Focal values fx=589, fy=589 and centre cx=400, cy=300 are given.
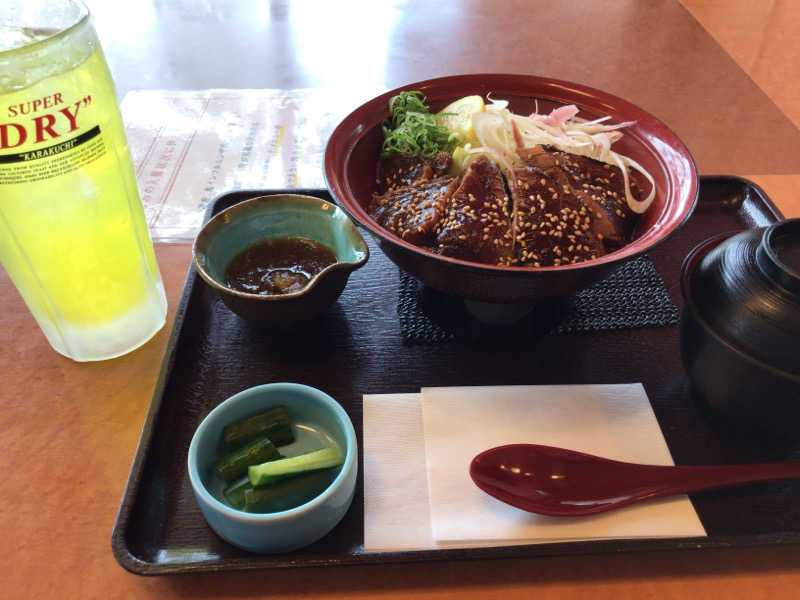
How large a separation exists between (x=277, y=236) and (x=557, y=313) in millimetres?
633

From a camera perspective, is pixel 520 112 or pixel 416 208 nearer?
pixel 416 208

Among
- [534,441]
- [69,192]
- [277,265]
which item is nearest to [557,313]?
[534,441]

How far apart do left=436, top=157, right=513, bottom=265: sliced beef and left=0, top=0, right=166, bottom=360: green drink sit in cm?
61

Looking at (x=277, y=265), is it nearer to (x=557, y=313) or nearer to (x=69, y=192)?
(x=69, y=192)

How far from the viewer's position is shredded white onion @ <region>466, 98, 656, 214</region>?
1.29 m

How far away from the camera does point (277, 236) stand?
4.21 ft

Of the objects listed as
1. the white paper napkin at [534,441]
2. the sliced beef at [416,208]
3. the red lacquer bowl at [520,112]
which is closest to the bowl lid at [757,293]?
the red lacquer bowl at [520,112]

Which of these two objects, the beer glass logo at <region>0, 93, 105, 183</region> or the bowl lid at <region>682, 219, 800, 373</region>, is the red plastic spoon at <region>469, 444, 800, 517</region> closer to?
the bowl lid at <region>682, 219, 800, 373</region>

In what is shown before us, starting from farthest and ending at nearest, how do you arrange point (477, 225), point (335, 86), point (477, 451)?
point (335, 86) → point (477, 225) → point (477, 451)

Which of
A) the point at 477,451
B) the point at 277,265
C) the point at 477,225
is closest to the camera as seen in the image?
the point at 477,451

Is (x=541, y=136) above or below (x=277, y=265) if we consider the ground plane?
above

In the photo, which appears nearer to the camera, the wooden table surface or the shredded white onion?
the wooden table surface

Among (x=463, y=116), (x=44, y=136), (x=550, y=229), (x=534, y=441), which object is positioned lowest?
(x=534, y=441)

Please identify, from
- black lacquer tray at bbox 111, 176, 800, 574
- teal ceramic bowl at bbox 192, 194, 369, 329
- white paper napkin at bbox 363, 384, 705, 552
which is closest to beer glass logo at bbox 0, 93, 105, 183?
teal ceramic bowl at bbox 192, 194, 369, 329
